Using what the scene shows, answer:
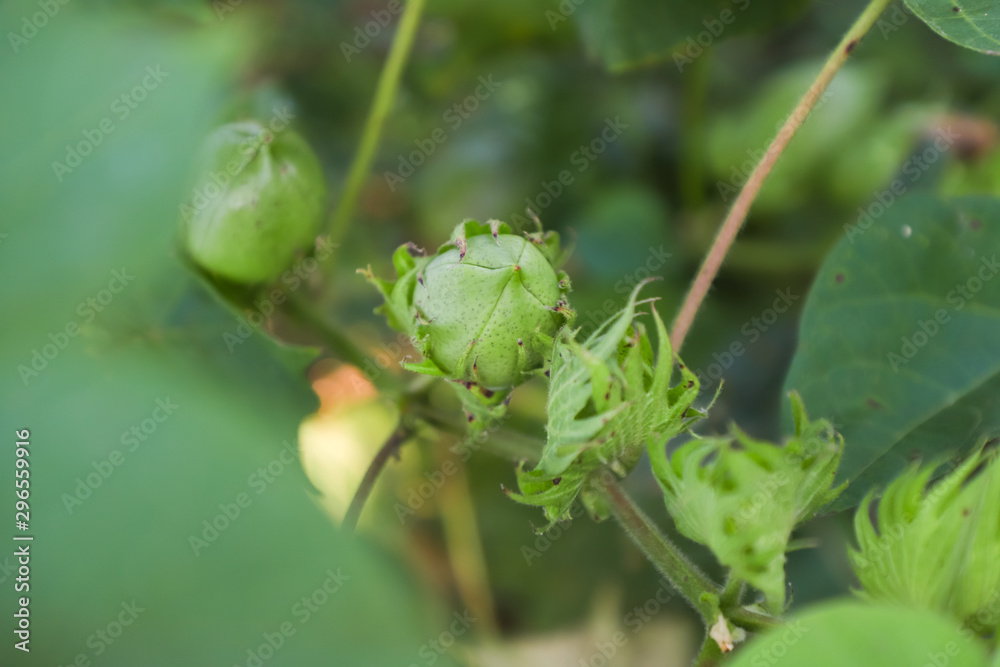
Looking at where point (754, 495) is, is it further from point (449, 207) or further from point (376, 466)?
point (449, 207)

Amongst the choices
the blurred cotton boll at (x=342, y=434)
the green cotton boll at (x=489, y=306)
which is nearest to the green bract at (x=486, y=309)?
the green cotton boll at (x=489, y=306)

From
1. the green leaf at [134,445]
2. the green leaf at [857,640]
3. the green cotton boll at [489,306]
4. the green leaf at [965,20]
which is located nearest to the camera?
the green leaf at [134,445]

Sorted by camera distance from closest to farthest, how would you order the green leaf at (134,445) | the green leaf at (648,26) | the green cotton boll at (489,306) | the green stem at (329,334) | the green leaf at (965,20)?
the green leaf at (134,445) < the green cotton boll at (489,306) < the green leaf at (965,20) < the green stem at (329,334) < the green leaf at (648,26)

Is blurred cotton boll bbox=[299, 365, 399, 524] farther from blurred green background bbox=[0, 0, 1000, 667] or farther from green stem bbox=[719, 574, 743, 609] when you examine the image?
green stem bbox=[719, 574, 743, 609]

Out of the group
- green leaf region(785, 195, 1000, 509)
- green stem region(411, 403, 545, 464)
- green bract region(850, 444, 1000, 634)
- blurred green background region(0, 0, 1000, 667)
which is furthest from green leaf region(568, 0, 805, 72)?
green bract region(850, 444, 1000, 634)

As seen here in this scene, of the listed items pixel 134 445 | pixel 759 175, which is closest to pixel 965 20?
pixel 759 175

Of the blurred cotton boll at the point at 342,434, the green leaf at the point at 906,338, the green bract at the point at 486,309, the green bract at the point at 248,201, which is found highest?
→ the green bract at the point at 248,201

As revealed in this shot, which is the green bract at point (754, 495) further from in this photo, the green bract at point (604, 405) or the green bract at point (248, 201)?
the green bract at point (248, 201)
